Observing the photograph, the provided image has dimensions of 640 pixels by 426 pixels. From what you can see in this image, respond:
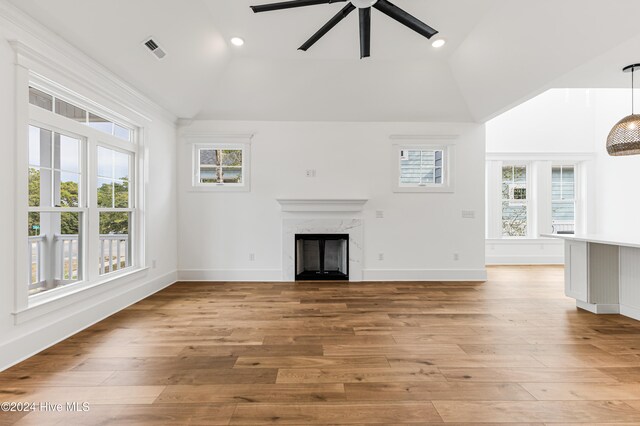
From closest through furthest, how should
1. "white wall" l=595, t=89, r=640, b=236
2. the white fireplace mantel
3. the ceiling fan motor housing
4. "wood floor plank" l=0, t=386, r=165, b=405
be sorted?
"wood floor plank" l=0, t=386, r=165, b=405, the ceiling fan motor housing, the white fireplace mantel, "white wall" l=595, t=89, r=640, b=236

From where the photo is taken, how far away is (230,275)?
5.06 m

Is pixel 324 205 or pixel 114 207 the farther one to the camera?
pixel 324 205

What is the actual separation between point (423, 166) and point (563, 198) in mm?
4005

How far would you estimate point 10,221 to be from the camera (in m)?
2.23

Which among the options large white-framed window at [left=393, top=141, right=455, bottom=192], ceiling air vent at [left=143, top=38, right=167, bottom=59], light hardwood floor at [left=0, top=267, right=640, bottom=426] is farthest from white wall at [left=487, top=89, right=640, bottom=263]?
ceiling air vent at [left=143, top=38, right=167, bottom=59]

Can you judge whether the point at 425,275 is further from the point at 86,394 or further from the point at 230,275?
the point at 86,394

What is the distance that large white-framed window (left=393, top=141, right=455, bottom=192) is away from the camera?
5.20 metres

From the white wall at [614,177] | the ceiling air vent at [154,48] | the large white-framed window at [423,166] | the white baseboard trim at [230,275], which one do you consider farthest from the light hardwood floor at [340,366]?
the white wall at [614,177]

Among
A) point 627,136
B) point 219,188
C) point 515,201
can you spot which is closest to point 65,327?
point 219,188

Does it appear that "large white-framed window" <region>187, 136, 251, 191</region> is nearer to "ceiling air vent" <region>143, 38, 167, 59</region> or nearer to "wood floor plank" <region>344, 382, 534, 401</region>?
"ceiling air vent" <region>143, 38, 167, 59</region>

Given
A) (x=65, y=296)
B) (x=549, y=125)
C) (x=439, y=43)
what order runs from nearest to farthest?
(x=65, y=296), (x=439, y=43), (x=549, y=125)

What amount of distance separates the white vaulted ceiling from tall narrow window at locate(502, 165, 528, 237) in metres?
2.63

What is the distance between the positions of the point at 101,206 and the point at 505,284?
5754 millimetres

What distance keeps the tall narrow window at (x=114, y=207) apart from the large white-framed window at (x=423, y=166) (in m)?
4.00
